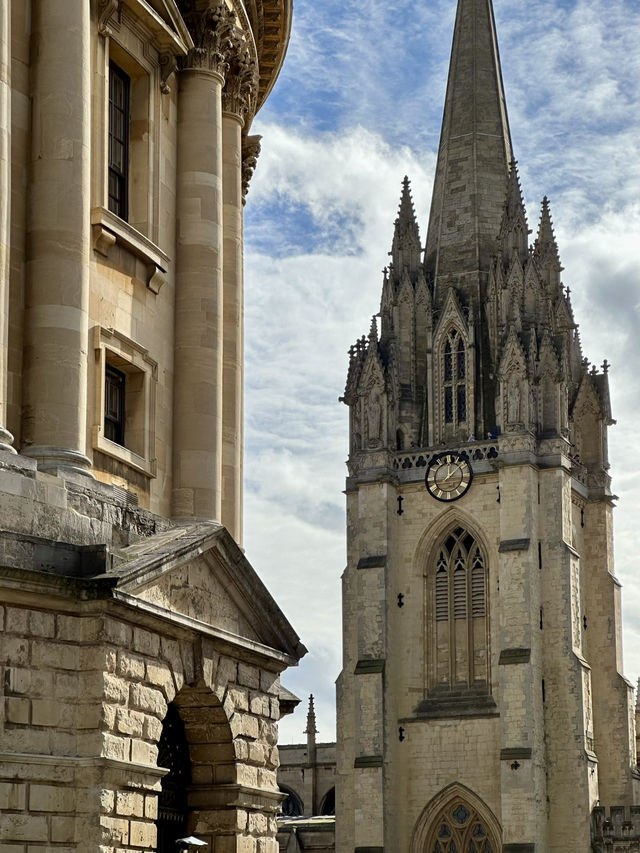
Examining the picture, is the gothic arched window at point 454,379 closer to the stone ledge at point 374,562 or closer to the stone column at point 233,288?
the stone ledge at point 374,562

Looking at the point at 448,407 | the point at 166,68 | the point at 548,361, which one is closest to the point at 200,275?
the point at 166,68

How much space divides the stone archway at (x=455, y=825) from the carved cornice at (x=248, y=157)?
4946 cm

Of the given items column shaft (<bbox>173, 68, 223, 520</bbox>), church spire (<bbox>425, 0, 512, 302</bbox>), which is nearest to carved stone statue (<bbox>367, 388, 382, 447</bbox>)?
church spire (<bbox>425, 0, 512, 302</bbox>)

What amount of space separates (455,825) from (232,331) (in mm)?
53083

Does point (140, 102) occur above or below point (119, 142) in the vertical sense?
above

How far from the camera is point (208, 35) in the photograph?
25688 millimetres

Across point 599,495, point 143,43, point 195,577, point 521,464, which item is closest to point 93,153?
point 143,43

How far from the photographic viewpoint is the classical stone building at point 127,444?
18.7m

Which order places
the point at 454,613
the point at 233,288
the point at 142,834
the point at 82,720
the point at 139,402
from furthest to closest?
the point at 454,613 < the point at 233,288 < the point at 139,402 < the point at 142,834 < the point at 82,720

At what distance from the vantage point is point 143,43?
969 inches

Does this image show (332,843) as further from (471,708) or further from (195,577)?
(195,577)

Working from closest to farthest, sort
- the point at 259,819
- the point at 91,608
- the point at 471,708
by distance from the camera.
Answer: the point at 91,608 → the point at 259,819 → the point at 471,708

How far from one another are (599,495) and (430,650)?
11286 millimetres

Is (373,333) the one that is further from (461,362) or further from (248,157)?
(248,157)
